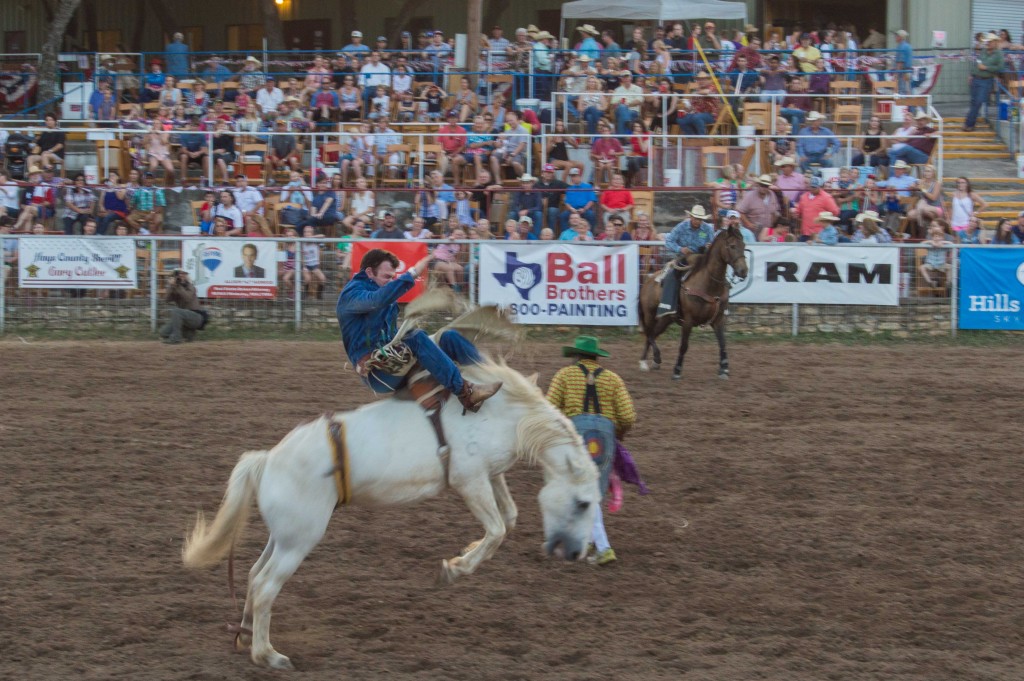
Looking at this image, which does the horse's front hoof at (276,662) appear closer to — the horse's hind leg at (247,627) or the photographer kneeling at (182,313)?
the horse's hind leg at (247,627)

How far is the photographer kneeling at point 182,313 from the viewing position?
53.2 ft

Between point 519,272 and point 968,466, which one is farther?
point 519,272

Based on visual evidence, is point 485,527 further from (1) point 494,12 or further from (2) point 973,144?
(1) point 494,12

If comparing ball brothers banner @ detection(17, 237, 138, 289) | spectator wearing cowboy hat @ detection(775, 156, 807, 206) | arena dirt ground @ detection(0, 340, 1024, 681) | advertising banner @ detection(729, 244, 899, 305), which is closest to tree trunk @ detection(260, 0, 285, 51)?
ball brothers banner @ detection(17, 237, 138, 289)

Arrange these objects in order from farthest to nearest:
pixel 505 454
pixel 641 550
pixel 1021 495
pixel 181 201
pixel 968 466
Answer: pixel 181 201 → pixel 968 466 → pixel 1021 495 → pixel 641 550 → pixel 505 454

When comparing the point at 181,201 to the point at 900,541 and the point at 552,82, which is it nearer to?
the point at 552,82

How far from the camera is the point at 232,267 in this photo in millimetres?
16781

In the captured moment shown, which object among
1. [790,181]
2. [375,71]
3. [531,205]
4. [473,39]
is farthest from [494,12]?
[790,181]

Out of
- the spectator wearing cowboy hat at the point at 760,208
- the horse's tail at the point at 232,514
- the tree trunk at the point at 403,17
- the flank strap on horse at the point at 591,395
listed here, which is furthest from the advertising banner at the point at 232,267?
the tree trunk at the point at 403,17

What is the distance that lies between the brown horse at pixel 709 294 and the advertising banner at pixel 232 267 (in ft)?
19.0

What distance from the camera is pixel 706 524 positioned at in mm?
8594

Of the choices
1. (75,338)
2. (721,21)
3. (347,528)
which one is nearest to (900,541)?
(347,528)

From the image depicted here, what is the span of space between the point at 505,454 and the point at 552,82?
17105mm

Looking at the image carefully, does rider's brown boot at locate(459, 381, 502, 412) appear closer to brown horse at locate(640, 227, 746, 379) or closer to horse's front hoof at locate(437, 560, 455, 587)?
horse's front hoof at locate(437, 560, 455, 587)
